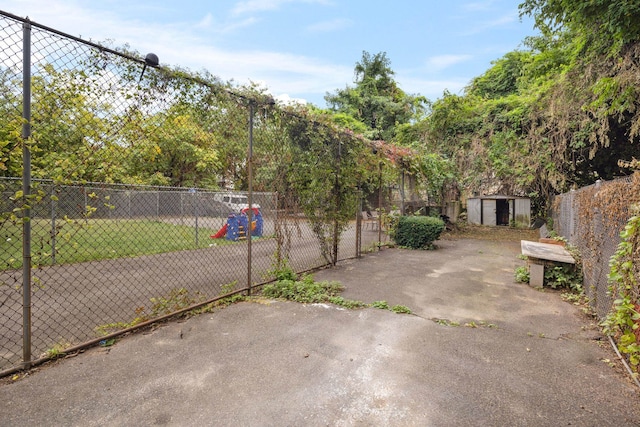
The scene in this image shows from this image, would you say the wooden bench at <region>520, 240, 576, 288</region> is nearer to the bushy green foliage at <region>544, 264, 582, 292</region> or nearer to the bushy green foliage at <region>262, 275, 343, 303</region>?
the bushy green foliage at <region>544, 264, 582, 292</region>

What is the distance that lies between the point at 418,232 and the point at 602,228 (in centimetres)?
504

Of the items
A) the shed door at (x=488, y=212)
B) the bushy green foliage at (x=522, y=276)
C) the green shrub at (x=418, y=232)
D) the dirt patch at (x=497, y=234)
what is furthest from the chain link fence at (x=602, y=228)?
the shed door at (x=488, y=212)

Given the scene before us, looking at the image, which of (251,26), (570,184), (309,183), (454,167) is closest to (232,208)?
(309,183)

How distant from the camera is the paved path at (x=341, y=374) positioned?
1896 millimetres

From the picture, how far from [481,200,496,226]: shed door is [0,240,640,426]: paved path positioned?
12528mm

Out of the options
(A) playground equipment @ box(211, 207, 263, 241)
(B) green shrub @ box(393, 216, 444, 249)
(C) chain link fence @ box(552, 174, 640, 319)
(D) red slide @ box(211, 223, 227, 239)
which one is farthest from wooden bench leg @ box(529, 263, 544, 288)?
(D) red slide @ box(211, 223, 227, 239)

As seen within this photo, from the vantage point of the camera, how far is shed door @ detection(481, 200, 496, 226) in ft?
50.2

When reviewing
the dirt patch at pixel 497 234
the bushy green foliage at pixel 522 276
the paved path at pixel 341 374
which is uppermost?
the dirt patch at pixel 497 234

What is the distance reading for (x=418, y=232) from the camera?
855 centimetres

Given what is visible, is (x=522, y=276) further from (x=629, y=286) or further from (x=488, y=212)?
(x=488, y=212)

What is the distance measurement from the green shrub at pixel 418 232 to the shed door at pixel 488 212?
8164 millimetres

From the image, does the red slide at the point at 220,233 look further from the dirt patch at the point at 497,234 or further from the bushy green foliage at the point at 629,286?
the bushy green foliage at the point at 629,286

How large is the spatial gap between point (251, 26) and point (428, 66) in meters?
6.22

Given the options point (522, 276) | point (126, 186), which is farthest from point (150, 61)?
point (522, 276)
